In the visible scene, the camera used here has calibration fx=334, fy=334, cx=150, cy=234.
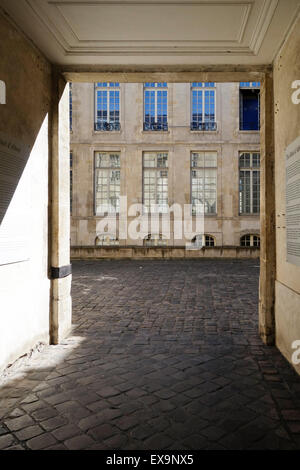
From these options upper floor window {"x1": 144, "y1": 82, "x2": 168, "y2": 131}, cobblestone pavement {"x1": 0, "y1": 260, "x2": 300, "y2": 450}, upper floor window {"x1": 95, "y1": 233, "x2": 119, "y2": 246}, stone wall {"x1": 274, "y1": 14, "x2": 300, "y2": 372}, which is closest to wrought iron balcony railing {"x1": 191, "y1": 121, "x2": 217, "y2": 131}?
upper floor window {"x1": 144, "y1": 82, "x2": 168, "y2": 131}

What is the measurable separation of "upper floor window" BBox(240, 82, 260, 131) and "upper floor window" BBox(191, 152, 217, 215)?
2.41 metres

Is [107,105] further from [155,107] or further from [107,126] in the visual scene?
[155,107]

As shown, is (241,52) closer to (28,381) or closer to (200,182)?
(28,381)

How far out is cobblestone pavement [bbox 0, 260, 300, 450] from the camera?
2469mm

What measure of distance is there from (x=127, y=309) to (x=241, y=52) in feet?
15.2

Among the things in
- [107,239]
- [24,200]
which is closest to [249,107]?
[107,239]

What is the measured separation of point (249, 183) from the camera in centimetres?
1716

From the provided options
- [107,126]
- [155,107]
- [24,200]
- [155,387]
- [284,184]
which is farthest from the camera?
[155,107]

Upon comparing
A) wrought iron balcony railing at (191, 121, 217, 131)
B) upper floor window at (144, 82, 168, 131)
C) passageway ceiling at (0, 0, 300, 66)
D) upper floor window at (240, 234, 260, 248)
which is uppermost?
upper floor window at (144, 82, 168, 131)

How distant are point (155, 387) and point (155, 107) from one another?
15903 millimetres

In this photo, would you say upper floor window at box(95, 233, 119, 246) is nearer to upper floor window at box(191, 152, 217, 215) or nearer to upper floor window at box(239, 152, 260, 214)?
upper floor window at box(191, 152, 217, 215)
